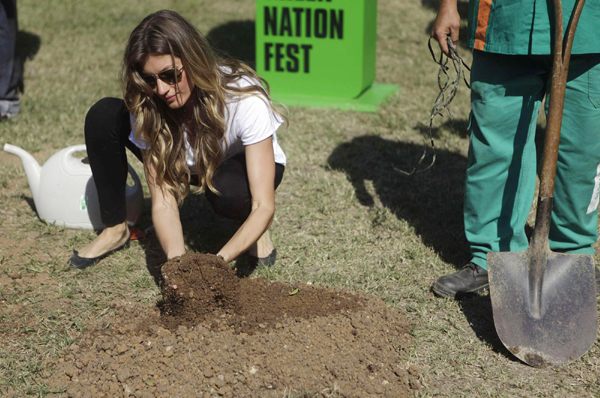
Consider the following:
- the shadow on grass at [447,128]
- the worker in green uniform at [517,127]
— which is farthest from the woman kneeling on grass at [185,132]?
the shadow on grass at [447,128]

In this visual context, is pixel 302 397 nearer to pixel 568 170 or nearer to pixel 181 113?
pixel 181 113

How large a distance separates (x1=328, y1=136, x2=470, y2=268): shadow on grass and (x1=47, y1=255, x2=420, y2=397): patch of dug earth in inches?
34.6

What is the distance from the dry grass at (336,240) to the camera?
2.28m

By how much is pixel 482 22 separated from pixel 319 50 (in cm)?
296

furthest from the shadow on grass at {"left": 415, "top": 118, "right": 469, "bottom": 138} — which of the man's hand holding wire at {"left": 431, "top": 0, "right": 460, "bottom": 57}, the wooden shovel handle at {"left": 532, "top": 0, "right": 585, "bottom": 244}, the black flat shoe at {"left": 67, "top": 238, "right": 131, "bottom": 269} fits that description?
the black flat shoe at {"left": 67, "top": 238, "right": 131, "bottom": 269}

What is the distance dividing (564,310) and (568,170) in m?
0.60

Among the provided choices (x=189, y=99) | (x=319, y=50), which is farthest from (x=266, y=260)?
(x=319, y=50)

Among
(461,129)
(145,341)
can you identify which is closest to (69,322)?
(145,341)

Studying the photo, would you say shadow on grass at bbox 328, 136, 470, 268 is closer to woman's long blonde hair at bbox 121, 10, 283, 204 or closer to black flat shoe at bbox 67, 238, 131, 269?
woman's long blonde hair at bbox 121, 10, 283, 204

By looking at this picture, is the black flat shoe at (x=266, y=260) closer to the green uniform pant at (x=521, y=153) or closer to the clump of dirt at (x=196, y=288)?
the clump of dirt at (x=196, y=288)

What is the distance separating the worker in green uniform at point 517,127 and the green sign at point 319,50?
2.63 metres

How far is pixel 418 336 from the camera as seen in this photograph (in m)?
2.43

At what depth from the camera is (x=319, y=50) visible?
17.5ft

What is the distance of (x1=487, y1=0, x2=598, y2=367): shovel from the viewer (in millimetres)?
2250
